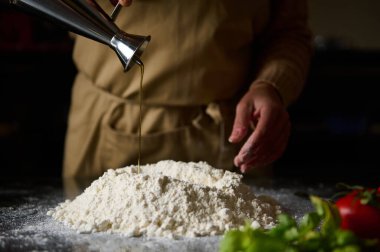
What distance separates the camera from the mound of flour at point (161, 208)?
37.5 inches

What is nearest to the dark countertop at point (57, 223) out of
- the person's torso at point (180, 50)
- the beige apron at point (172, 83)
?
the beige apron at point (172, 83)

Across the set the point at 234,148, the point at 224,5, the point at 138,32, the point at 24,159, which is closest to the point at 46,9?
the point at 138,32

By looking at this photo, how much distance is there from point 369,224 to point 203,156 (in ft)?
2.48

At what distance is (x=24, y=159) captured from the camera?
245 cm

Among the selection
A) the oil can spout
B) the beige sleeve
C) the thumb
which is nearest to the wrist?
the beige sleeve

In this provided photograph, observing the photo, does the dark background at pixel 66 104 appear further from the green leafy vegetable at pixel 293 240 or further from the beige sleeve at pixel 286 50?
the green leafy vegetable at pixel 293 240

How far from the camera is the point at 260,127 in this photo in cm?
130

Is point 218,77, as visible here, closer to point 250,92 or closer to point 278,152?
point 250,92

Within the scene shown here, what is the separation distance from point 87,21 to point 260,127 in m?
0.45

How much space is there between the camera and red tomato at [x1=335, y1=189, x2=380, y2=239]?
2.72 ft

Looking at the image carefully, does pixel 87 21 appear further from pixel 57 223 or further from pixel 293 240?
pixel 293 240

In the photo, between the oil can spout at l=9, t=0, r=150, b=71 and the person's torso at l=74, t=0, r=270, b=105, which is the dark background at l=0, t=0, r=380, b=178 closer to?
the person's torso at l=74, t=0, r=270, b=105

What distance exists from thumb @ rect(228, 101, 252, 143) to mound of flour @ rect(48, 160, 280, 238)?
0.51 feet

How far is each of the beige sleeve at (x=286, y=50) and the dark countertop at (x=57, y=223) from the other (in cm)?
21
